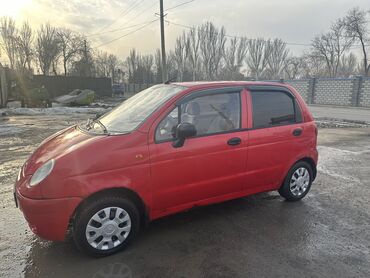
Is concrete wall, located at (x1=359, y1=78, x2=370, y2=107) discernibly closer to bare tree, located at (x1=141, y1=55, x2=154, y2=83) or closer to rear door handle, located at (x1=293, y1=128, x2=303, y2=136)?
rear door handle, located at (x1=293, y1=128, x2=303, y2=136)

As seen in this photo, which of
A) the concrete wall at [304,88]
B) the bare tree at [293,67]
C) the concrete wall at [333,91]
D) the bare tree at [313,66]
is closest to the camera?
the concrete wall at [333,91]

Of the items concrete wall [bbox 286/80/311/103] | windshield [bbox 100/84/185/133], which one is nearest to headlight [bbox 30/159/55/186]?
windshield [bbox 100/84/185/133]

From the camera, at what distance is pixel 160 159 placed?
3459mm

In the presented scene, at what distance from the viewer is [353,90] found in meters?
Result: 28.8

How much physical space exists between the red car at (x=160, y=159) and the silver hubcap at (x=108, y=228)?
1 centimetres

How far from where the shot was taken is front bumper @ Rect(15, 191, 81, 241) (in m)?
3.04

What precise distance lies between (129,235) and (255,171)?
5.95 feet

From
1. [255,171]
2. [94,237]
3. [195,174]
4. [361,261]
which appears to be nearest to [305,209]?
[255,171]

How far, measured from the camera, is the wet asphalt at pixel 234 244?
312cm

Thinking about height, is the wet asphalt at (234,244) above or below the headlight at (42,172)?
below

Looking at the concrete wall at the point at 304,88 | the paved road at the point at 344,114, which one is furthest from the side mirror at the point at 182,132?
the concrete wall at the point at 304,88

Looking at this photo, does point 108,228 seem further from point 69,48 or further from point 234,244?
point 69,48

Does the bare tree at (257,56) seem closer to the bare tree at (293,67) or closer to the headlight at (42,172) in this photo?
the bare tree at (293,67)

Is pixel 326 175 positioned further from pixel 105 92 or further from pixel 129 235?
pixel 105 92
